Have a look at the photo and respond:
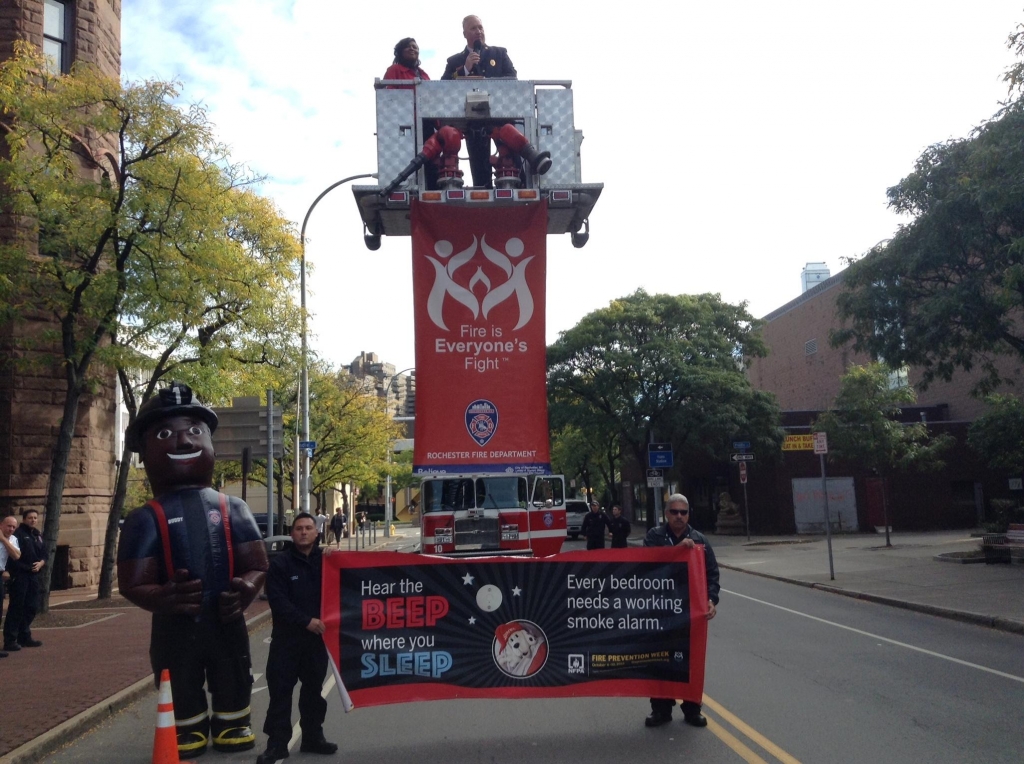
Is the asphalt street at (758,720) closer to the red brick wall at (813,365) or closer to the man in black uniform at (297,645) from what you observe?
the man in black uniform at (297,645)

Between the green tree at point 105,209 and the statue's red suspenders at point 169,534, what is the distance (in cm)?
940

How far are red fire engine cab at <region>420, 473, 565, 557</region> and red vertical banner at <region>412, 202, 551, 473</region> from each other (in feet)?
33.2

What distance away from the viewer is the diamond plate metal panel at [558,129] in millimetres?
8883

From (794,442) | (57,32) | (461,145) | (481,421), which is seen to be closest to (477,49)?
(461,145)

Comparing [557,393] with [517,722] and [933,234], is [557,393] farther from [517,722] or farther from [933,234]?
[517,722]

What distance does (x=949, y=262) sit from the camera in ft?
62.5

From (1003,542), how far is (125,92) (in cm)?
1947

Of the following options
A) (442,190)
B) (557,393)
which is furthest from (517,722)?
(557,393)

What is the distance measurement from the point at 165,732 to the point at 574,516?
37.1 m

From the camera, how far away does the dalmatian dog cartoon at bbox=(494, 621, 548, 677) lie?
6969 mm

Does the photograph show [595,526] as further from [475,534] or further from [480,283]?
[480,283]

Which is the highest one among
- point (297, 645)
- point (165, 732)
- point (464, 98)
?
point (464, 98)

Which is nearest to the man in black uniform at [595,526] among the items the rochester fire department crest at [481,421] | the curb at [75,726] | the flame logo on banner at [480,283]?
the curb at [75,726]

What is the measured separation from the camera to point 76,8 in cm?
1980
